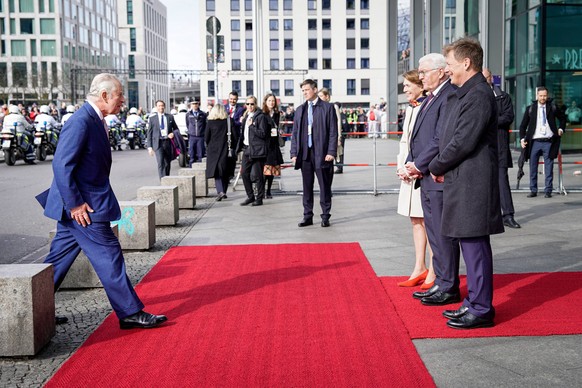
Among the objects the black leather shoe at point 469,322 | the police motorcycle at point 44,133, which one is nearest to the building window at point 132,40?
the police motorcycle at point 44,133

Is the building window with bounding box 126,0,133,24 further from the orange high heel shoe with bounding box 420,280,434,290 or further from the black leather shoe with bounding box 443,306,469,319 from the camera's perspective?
the black leather shoe with bounding box 443,306,469,319

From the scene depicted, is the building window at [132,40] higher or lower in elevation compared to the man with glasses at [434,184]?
higher

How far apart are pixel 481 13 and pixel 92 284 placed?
22.3m

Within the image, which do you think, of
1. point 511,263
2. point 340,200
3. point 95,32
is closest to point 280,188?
point 340,200

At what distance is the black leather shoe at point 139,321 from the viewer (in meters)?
5.20

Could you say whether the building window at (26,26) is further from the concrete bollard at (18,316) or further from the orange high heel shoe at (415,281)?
the concrete bollard at (18,316)

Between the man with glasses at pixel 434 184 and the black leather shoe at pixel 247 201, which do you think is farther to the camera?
the black leather shoe at pixel 247 201

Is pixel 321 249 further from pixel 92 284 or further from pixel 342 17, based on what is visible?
pixel 342 17

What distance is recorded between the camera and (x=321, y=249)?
8.38 metres

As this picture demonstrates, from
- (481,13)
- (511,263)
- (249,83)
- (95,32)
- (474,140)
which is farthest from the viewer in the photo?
(95,32)

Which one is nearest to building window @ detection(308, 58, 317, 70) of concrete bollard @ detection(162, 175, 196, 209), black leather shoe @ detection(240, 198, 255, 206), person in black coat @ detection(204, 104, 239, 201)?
person in black coat @ detection(204, 104, 239, 201)

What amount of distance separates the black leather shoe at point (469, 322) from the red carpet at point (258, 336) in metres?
0.37

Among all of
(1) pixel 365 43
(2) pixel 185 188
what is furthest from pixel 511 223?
(1) pixel 365 43

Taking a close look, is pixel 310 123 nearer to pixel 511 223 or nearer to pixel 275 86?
pixel 511 223
